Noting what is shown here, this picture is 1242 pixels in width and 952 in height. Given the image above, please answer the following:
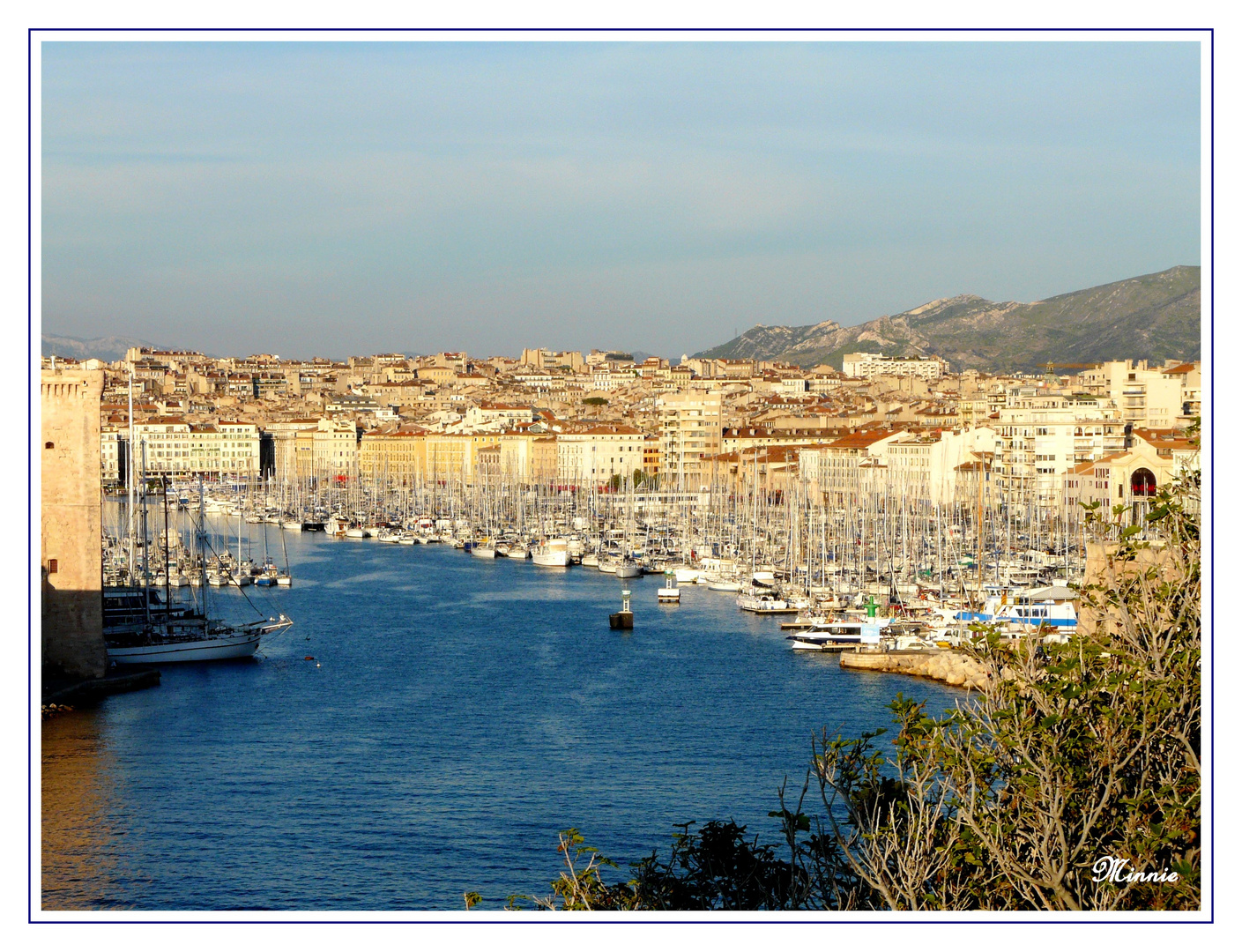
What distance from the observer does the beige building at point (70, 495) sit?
8984 millimetres

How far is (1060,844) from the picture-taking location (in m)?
3.06

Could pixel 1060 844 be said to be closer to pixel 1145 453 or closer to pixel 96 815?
pixel 96 815

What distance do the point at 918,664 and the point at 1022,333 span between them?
36.0 meters

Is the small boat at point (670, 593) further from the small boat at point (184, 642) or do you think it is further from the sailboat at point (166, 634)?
the small boat at point (184, 642)

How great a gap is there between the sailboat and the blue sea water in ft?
0.64

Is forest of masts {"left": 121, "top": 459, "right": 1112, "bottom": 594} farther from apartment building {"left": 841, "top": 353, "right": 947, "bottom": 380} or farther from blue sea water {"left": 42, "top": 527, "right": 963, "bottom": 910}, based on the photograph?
apartment building {"left": 841, "top": 353, "right": 947, "bottom": 380}

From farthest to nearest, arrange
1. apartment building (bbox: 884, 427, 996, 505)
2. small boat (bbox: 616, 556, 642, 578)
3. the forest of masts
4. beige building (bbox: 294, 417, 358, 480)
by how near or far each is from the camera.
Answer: beige building (bbox: 294, 417, 358, 480)
apartment building (bbox: 884, 427, 996, 505)
small boat (bbox: 616, 556, 642, 578)
the forest of masts

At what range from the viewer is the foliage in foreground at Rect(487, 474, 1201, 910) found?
3041 mm

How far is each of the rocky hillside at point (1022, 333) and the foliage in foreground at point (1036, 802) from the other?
14873 millimetres

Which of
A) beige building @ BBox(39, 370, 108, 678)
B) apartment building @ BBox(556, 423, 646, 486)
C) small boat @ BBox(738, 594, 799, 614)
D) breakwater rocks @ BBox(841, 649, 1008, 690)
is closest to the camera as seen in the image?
beige building @ BBox(39, 370, 108, 678)

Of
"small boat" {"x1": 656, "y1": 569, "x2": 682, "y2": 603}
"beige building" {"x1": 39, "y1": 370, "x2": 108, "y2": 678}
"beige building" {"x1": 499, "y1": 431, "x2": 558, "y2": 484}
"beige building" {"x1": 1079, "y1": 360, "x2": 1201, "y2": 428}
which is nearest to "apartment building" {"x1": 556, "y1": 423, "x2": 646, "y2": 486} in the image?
"beige building" {"x1": 499, "y1": 431, "x2": 558, "y2": 484}

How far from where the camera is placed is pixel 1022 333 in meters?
45.7

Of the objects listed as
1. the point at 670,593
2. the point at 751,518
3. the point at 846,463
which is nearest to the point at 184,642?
the point at 670,593
